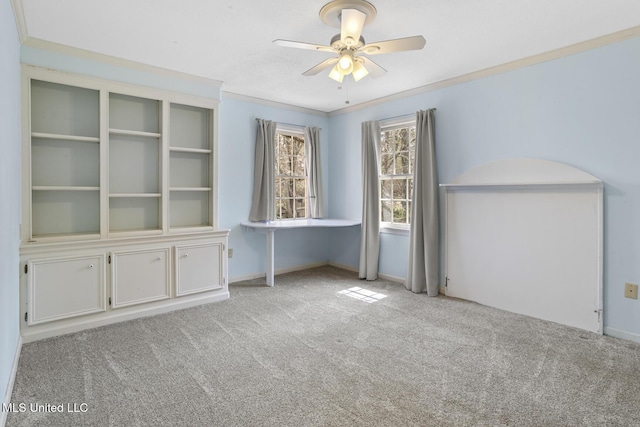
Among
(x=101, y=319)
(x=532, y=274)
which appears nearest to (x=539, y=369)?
(x=532, y=274)

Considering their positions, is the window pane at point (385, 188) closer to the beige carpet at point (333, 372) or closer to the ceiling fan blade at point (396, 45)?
the beige carpet at point (333, 372)

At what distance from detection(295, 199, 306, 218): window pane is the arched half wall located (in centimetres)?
222

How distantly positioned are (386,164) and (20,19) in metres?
3.94

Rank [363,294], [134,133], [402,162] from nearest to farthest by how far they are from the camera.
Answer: [134,133], [363,294], [402,162]

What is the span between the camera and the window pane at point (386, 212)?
15.8ft

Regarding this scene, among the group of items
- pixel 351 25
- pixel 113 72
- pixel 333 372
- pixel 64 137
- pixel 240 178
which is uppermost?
pixel 113 72

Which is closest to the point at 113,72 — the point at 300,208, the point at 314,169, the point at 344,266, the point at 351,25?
the point at 351,25

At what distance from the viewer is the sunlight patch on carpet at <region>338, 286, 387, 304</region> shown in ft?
12.8

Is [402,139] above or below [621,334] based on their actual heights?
above

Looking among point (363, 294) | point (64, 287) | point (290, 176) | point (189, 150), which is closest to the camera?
point (64, 287)

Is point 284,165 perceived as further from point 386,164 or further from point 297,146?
point 386,164

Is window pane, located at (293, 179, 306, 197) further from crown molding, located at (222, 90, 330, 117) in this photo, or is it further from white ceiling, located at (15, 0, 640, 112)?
white ceiling, located at (15, 0, 640, 112)

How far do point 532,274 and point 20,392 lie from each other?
4.10m

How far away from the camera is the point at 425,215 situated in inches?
159
